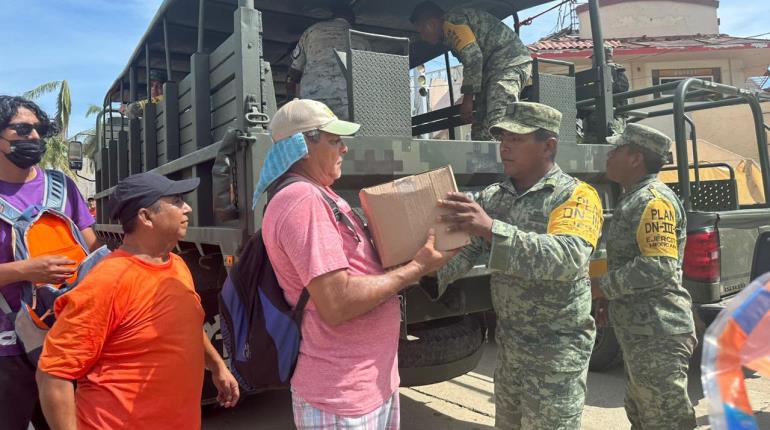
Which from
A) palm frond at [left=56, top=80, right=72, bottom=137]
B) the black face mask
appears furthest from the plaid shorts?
palm frond at [left=56, top=80, right=72, bottom=137]

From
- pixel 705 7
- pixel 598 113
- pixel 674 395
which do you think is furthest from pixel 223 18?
pixel 705 7

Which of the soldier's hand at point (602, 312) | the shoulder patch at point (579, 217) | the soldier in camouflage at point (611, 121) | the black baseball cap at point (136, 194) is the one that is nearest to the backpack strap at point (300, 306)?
the black baseball cap at point (136, 194)

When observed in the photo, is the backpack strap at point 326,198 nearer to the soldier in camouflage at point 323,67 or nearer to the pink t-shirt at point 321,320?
the pink t-shirt at point 321,320

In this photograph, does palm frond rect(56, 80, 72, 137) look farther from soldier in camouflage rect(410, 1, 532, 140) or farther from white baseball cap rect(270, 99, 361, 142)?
white baseball cap rect(270, 99, 361, 142)

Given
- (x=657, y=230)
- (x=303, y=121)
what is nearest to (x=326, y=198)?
(x=303, y=121)

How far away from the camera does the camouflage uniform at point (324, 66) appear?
→ 304 centimetres

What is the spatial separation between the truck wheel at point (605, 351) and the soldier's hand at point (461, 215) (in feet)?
9.50

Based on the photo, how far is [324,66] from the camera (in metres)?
3.14

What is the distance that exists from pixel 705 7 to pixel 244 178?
62.8 feet

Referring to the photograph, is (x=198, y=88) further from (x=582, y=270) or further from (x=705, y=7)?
(x=705, y=7)

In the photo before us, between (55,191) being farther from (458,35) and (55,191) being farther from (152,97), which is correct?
(152,97)

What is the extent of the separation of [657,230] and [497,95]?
4.29 ft

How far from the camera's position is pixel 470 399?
153 inches

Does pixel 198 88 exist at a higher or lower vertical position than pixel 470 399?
higher
